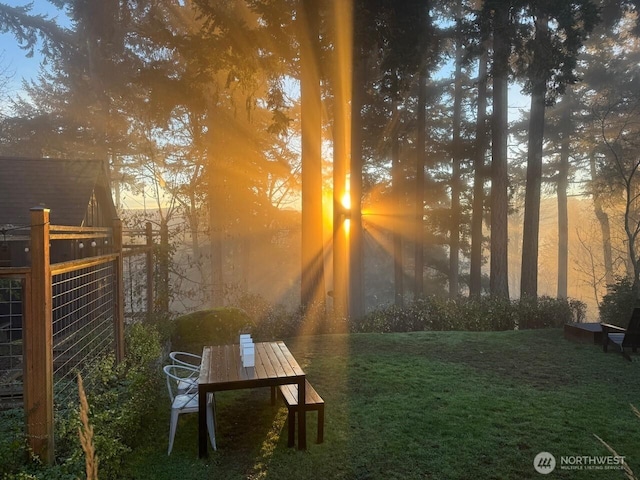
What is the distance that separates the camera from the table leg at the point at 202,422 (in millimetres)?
3900

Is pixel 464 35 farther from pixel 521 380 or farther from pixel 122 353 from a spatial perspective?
pixel 122 353

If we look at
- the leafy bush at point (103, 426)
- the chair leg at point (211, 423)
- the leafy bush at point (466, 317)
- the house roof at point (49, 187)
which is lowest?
the leafy bush at point (466, 317)

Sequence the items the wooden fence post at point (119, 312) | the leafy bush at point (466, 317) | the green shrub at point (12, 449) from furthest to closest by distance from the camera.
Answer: the leafy bush at point (466, 317), the wooden fence post at point (119, 312), the green shrub at point (12, 449)

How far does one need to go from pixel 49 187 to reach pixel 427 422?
1118cm

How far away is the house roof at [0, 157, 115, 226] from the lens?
1055cm

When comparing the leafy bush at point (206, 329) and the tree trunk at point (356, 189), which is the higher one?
the tree trunk at point (356, 189)

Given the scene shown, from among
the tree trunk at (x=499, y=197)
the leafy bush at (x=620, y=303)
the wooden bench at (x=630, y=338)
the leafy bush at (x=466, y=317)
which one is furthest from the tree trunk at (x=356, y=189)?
the wooden bench at (x=630, y=338)

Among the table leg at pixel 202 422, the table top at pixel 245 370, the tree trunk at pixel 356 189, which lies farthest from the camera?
the tree trunk at pixel 356 189

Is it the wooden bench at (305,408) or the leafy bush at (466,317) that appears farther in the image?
the leafy bush at (466,317)

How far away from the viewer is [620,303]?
36.5 ft

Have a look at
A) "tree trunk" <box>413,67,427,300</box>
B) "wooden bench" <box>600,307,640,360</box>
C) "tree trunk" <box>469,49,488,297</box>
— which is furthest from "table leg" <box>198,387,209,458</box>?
"tree trunk" <box>469,49,488,297</box>

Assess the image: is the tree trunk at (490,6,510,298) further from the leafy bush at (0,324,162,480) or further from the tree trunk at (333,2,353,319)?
the leafy bush at (0,324,162,480)

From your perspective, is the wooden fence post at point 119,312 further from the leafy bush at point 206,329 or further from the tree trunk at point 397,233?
the tree trunk at point 397,233

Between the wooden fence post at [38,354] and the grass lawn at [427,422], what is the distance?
98cm
